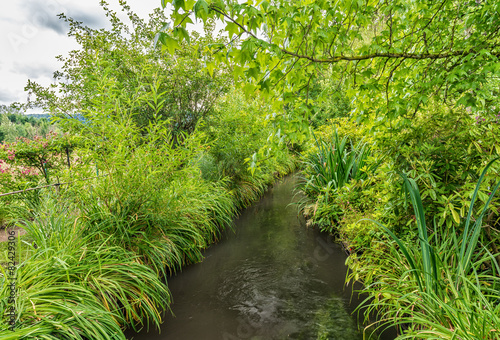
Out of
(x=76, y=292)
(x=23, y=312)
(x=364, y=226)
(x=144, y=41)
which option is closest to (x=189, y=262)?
(x=76, y=292)

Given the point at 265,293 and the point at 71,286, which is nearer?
the point at 71,286

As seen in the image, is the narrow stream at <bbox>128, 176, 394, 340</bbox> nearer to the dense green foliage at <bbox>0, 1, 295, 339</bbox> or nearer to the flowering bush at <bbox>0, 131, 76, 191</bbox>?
the dense green foliage at <bbox>0, 1, 295, 339</bbox>

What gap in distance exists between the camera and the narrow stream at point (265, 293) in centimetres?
257

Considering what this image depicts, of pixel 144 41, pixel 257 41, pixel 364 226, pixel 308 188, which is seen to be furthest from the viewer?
pixel 144 41

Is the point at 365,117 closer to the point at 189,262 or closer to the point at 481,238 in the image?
the point at 481,238

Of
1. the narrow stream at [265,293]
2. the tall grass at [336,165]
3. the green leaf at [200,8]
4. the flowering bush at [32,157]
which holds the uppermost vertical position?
the flowering bush at [32,157]

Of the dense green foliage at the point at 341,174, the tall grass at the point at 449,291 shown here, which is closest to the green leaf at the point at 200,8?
the dense green foliage at the point at 341,174

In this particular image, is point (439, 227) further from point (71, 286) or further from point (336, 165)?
point (71, 286)

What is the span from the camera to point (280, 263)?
A: 3.92m

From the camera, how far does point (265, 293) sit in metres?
3.19

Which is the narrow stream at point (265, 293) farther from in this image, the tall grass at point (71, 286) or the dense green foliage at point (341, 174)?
the tall grass at point (71, 286)

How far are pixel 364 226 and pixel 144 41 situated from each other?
6070 millimetres

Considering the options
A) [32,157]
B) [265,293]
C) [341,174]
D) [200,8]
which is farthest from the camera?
[32,157]

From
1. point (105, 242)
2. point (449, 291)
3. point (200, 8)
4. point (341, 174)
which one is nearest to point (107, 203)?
point (105, 242)
